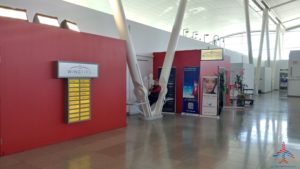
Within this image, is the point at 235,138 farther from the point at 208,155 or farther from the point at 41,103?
the point at 41,103

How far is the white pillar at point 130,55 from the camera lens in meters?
7.02

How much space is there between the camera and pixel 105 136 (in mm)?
5867

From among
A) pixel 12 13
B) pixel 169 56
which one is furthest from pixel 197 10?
pixel 12 13

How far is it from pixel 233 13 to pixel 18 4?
52.8 feet

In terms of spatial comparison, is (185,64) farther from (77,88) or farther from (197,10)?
(197,10)

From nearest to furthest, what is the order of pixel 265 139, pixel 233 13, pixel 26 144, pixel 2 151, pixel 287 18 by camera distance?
pixel 2 151 → pixel 26 144 → pixel 265 139 → pixel 233 13 → pixel 287 18

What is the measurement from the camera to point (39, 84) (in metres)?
4.91

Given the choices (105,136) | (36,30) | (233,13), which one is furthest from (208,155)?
(233,13)

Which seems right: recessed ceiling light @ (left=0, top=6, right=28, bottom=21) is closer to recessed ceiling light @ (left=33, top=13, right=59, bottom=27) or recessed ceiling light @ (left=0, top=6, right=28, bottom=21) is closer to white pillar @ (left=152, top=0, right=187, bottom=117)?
recessed ceiling light @ (left=33, top=13, right=59, bottom=27)

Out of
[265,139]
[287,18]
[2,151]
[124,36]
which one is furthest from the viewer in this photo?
[287,18]

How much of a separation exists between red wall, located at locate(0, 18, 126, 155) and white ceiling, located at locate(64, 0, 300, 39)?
4.47 m

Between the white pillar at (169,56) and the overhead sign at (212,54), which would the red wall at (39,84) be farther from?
the overhead sign at (212,54)

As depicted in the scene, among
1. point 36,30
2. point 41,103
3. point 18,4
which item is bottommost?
point 41,103

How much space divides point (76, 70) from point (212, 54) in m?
5.14
